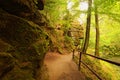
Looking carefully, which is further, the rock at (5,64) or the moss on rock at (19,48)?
the moss on rock at (19,48)

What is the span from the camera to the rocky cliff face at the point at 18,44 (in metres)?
4.22

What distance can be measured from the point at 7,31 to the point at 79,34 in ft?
76.5

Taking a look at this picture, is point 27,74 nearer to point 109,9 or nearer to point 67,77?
point 67,77

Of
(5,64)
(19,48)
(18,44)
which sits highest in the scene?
(18,44)

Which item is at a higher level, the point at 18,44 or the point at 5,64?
the point at 18,44

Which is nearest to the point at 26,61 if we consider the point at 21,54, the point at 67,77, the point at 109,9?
the point at 21,54

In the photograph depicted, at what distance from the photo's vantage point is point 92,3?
1217 centimetres

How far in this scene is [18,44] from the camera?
5.12 meters

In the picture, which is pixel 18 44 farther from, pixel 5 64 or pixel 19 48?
pixel 5 64

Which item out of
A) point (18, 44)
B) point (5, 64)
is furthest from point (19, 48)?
point (5, 64)

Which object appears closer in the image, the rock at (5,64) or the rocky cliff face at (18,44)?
the rock at (5,64)

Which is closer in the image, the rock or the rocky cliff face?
the rock

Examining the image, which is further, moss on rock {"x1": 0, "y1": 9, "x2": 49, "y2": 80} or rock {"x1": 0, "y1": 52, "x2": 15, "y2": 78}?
moss on rock {"x1": 0, "y1": 9, "x2": 49, "y2": 80}

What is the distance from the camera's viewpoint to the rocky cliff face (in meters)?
4.22
